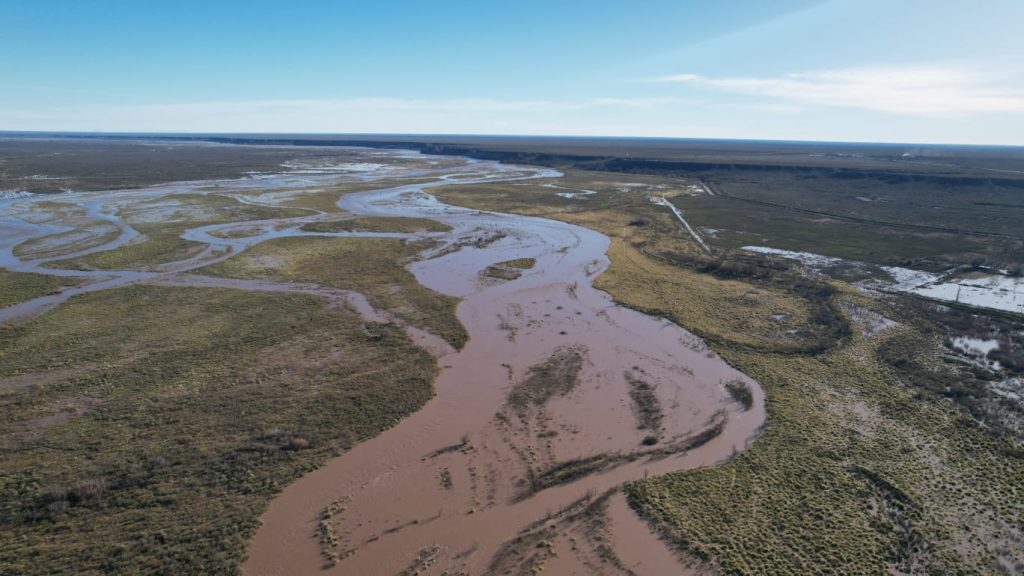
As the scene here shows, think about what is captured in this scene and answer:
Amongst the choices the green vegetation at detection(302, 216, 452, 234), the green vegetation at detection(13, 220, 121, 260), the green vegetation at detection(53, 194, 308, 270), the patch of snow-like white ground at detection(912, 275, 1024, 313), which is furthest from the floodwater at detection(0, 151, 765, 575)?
the green vegetation at detection(302, 216, 452, 234)

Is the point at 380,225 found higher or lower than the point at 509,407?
higher

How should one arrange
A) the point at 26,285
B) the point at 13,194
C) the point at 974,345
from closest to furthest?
the point at 974,345 → the point at 26,285 → the point at 13,194

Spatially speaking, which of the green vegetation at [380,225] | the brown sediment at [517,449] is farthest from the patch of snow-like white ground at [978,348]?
the green vegetation at [380,225]

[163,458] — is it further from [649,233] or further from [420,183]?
[420,183]

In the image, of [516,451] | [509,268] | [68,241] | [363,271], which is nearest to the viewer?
[516,451]

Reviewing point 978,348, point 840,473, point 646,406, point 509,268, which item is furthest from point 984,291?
point 509,268

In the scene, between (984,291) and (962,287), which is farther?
(962,287)

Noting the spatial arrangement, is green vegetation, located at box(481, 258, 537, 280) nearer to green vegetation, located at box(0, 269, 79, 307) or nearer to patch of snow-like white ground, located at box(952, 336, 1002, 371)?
patch of snow-like white ground, located at box(952, 336, 1002, 371)

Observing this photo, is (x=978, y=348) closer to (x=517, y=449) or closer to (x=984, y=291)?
(x=984, y=291)
